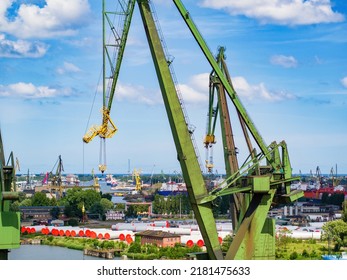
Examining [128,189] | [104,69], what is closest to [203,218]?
[104,69]

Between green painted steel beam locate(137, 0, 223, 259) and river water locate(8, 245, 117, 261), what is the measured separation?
23111 millimetres

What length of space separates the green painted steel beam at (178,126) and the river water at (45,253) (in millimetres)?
23111

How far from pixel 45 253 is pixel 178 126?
2833cm

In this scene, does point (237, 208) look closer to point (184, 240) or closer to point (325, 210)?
point (184, 240)

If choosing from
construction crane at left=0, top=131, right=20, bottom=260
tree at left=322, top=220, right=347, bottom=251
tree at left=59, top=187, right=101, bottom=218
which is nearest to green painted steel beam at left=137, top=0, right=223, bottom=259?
construction crane at left=0, top=131, right=20, bottom=260

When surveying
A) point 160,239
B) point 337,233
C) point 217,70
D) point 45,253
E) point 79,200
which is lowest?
point 45,253

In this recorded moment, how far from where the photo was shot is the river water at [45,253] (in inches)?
1563

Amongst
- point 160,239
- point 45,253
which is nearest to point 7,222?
point 45,253

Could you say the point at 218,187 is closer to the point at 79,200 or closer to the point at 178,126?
the point at 178,126

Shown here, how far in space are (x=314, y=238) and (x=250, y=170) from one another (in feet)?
98.7

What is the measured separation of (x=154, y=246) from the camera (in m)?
42.3

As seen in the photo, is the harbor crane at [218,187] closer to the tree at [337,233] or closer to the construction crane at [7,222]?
the construction crane at [7,222]

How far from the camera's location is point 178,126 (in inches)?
662

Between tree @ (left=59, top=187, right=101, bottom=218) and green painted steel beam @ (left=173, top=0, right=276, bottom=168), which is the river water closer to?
green painted steel beam @ (left=173, top=0, right=276, bottom=168)
